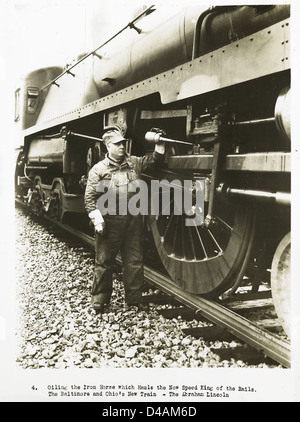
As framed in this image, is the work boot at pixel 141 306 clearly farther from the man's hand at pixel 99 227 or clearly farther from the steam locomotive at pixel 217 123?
the man's hand at pixel 99 227

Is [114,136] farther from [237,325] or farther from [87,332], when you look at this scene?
[237,325]

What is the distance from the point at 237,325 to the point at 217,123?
107 centimetres

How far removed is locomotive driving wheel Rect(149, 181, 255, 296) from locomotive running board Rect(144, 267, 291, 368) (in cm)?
7

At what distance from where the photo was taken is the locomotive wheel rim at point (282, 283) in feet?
6.81

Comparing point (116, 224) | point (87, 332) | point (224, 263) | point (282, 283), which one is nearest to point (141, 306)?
point (87, 332)

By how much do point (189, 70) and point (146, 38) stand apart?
99 cm

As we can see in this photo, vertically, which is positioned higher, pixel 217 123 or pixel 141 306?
pixel 217 123

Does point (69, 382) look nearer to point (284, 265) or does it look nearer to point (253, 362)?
point (253, 362)

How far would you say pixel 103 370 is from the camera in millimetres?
2195

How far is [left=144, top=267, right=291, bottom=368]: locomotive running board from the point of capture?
2.07m

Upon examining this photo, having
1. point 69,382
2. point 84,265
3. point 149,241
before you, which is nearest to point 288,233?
point 69,382

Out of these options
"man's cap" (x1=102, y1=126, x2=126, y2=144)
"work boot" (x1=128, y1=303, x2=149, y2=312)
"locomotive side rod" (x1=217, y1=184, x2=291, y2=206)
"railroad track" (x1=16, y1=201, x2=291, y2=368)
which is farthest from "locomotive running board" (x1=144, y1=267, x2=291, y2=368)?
"man's cap" (x1=102, y1=126, x2=126, y2=144)

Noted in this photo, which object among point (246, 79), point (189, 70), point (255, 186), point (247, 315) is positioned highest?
point (189, 70)

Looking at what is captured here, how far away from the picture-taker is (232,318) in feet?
7.72
